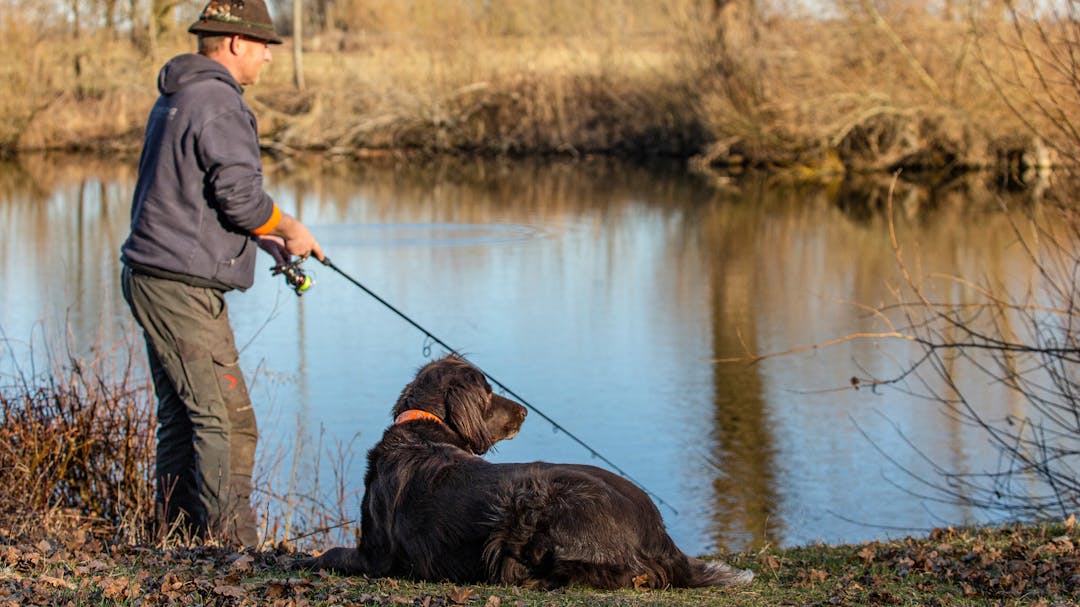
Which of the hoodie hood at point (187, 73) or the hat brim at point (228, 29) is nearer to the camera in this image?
the hoodie hood at point (187, 73)

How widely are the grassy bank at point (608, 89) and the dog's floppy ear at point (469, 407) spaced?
2248 centimetres

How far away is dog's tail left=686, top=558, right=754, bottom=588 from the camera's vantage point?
4.87 metres

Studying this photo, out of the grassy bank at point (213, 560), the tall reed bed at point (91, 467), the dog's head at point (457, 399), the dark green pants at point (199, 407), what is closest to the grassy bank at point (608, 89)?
the tall reed bed at point (91, 467)

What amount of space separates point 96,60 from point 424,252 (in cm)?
1906

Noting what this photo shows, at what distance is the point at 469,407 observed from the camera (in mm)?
5176

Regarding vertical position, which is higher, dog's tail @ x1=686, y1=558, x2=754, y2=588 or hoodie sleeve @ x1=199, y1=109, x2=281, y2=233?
hoodie sleeve @ x1=199, y1=109, x2=281, y2=233

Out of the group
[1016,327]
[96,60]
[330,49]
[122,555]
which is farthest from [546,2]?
[122,555]

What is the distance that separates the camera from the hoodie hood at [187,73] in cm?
601

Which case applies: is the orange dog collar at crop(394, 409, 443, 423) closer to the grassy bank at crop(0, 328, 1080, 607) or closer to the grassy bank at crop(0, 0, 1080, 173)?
the grassy bank at crop(0, 328, 1080, 607)

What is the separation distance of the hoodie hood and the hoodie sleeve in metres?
0.20

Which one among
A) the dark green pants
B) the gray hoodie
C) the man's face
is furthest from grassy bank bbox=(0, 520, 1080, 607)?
the man's face

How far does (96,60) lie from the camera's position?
33.5m

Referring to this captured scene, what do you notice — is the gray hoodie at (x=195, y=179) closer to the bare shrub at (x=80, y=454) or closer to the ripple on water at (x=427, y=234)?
the bare shrub at (x=80, y=454)

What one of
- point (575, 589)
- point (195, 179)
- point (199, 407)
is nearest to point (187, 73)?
point (195, 179)
